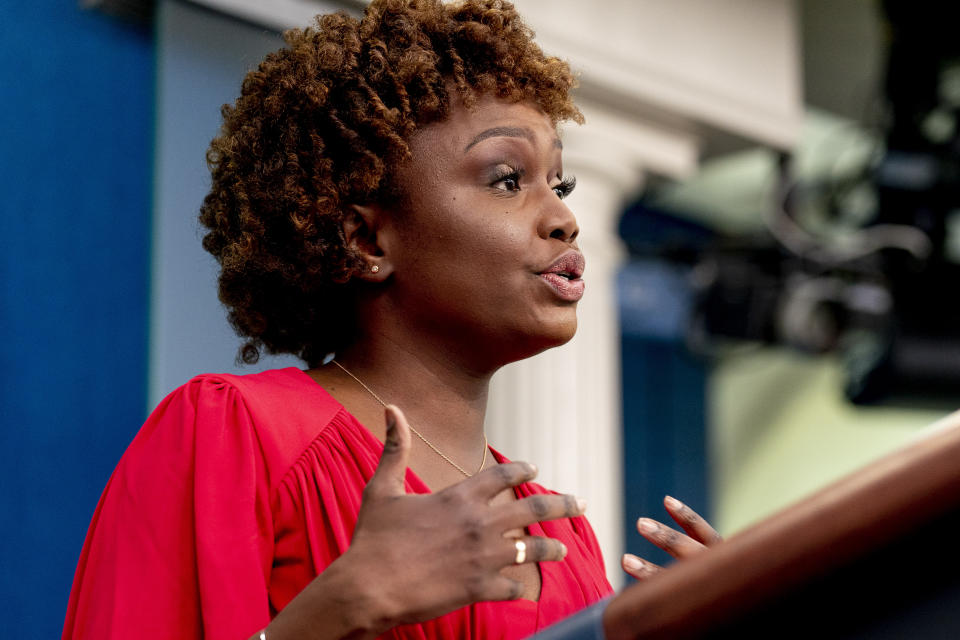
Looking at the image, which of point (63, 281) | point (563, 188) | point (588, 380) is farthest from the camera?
point (588, 380)

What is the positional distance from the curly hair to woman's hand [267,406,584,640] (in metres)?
0.47

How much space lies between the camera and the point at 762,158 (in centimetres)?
519

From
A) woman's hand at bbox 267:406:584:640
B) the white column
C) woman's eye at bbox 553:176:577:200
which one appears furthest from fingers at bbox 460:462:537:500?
the white column

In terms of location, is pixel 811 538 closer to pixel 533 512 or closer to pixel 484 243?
pixel 533 512

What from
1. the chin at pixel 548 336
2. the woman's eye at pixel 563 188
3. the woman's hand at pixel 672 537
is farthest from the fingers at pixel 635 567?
the woman's eye at pixel 563 188

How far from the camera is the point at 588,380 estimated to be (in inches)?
114

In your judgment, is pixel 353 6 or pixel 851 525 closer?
pixel 851 525

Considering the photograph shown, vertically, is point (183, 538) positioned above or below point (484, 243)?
below

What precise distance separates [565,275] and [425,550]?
0.48 metres

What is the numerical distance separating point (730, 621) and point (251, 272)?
0.89 m

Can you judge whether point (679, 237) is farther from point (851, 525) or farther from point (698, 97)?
point (851, 525)

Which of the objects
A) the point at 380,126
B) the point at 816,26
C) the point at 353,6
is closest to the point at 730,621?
the point at 380,126

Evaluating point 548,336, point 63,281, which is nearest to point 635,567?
point 548,336

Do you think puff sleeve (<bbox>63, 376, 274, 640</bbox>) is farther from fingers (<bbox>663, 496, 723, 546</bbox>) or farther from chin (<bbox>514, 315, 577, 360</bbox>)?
fingers (<bbox>663, 496, 723, 546</bbox>)
